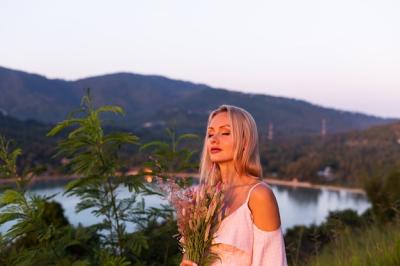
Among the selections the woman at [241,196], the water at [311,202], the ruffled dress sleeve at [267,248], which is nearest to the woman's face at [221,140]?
the woman at [241,196]

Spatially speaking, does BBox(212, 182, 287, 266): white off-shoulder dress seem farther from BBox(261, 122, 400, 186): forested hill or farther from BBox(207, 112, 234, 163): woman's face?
BBox(261, 122, 400, 186): forested hill

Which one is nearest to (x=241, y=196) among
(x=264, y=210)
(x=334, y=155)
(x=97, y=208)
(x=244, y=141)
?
(x=264, y=210)

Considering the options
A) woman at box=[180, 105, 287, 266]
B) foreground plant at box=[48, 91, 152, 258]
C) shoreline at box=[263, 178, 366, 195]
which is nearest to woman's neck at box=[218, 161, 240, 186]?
woman at box=[180, 105, 287, 266]

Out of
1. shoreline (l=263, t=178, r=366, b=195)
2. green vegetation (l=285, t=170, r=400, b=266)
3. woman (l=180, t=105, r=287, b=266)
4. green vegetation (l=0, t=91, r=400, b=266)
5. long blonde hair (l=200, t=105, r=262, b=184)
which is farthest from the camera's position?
shoreline (l=263, t=178, r=366, b=195)

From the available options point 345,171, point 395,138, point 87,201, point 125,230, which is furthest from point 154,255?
point 395,138

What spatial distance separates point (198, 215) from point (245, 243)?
308mm

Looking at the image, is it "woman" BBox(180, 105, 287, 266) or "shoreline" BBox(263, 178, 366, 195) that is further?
"shoreline" BBox(263, 178, 366, 195)

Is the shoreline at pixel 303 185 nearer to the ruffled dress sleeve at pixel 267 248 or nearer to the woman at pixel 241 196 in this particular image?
the woman at pixel 241 196

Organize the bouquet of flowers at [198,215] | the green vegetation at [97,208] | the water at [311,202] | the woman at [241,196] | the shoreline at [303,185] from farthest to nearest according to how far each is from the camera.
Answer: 1. the shoreline at [303,185]
2. the water at [311,202]
3. the green vegetation at [97,208]
4. the woman at [241,196]
5. the bouquet of flowers at [198,215]

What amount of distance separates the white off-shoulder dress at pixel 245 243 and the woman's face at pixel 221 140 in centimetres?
27

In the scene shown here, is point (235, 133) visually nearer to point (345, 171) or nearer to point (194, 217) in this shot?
point (194, 217)

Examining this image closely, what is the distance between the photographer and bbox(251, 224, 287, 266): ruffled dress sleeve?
2.58 metres

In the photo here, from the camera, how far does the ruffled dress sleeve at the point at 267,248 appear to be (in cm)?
258

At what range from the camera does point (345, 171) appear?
82688 millimetres
